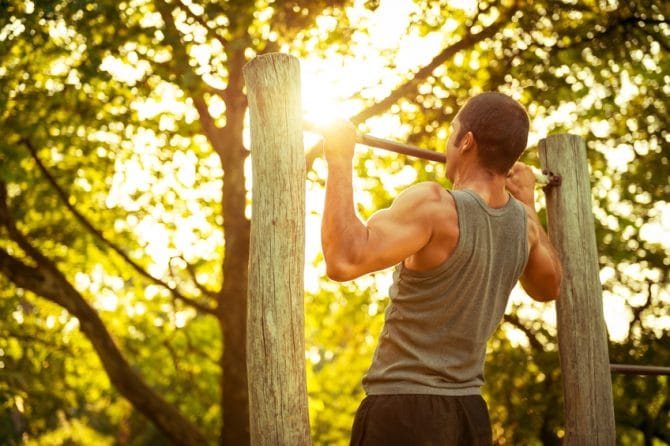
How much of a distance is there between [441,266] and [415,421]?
49cm

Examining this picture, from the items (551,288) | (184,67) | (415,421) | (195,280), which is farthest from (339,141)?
(195,280)

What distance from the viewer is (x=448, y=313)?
279 cm

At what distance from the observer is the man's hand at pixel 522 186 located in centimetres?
374

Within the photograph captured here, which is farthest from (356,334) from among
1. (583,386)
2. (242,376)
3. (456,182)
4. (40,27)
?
(456,182)

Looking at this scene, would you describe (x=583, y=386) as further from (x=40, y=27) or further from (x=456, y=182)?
(x=40, y=27)

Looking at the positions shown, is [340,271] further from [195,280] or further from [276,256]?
[195,280]

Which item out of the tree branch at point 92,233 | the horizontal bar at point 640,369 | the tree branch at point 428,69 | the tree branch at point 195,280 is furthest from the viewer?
the tree branch at point 195,280

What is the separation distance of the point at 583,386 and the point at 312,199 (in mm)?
6748

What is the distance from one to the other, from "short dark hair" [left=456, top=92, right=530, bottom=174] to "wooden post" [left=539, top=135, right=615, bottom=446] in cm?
167

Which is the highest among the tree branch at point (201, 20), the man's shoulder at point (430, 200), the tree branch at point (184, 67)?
the tree branch at point (201, 20)

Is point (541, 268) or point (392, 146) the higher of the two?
point (392, 146)

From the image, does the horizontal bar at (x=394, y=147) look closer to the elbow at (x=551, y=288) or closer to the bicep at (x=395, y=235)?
the bicep at (x=395, y=235)

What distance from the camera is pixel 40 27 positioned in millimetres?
7777

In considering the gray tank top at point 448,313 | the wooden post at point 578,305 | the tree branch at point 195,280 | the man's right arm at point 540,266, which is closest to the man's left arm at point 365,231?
A: the gray tank top at point 448,313
